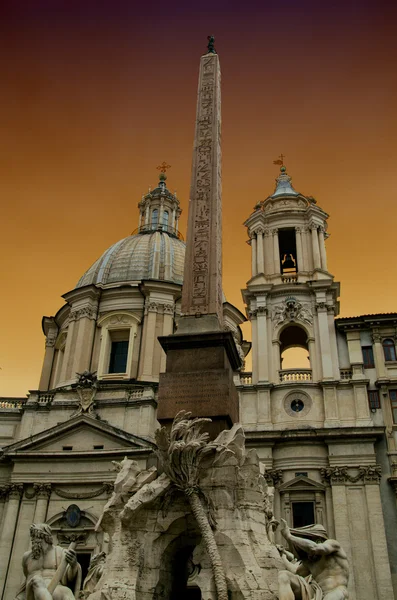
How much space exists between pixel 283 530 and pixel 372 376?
67.2 ft

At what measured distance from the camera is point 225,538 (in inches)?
348

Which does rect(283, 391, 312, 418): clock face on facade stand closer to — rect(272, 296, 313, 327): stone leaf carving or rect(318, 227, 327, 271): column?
rect(272, 296, 313, 327): stone leaf carving

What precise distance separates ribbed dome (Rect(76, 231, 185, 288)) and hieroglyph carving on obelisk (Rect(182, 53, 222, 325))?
2302cm

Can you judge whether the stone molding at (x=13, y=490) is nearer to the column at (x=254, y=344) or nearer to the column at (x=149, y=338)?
the column at (x=149, y=338)

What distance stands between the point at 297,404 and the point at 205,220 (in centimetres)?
1616

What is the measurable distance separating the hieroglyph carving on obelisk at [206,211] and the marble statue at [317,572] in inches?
182

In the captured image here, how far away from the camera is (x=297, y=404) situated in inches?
1051

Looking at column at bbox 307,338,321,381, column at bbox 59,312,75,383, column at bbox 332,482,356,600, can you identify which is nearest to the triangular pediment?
column at bbox 59,312,75,383

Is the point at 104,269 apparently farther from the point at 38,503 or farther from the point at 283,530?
the point at 283,530

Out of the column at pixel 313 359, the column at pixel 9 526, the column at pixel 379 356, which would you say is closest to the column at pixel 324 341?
the column at pixel 313 359

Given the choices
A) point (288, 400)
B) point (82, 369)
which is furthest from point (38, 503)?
point (288, 400)

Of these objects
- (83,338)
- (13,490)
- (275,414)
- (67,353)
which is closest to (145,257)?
(83,338)

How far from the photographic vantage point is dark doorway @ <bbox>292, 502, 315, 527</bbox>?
2406 cm

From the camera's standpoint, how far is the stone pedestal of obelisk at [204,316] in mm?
10083
